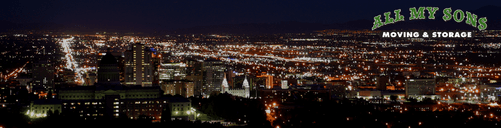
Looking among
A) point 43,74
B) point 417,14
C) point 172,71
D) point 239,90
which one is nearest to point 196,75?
point 239,90

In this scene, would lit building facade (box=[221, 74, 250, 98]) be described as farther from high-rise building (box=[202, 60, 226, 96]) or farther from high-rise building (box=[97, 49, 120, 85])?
high-rise building (box=[97, 49, 120, 85])

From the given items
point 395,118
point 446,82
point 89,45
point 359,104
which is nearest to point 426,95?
point 446,82

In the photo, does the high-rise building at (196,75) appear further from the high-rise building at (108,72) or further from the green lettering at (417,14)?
the green lettering at (417,14)

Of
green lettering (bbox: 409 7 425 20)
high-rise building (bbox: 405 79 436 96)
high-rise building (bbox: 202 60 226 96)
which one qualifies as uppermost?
green lettering (bbox: 409 7 425 20)

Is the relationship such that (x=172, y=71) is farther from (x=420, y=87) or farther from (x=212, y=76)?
Answer: (x=420, y=87)

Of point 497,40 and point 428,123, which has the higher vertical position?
point 497,40

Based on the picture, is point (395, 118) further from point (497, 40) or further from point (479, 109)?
point (497, 40)
